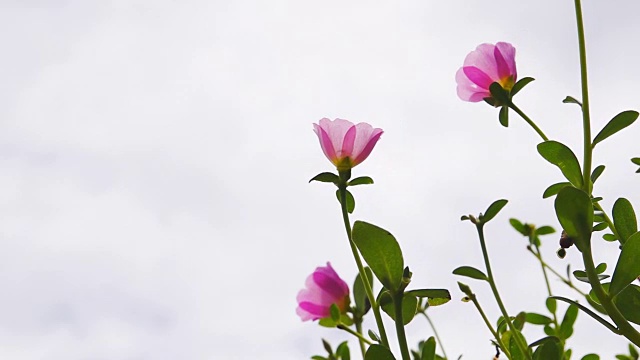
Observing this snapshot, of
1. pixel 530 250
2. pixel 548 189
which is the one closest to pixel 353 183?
pixel 548 189

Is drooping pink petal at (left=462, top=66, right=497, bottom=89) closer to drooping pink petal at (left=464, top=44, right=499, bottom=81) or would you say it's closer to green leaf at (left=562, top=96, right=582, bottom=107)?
drooping pink petal at (left=464, top=44, right=499, bottom=81)

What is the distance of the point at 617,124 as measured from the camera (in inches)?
23.5

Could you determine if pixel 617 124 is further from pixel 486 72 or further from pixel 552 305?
pixel 552 305

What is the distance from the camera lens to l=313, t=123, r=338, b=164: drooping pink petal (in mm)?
746

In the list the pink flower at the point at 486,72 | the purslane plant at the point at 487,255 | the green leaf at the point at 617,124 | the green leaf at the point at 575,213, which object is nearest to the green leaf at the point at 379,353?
the purslane plant at the point at 487,255

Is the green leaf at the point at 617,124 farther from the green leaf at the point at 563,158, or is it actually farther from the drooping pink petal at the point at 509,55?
the drooping pink petal at the point at 509,55

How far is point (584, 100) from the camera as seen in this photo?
560 mm

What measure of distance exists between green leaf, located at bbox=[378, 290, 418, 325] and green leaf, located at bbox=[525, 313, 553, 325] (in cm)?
35

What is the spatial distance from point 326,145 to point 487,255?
0.21 metres

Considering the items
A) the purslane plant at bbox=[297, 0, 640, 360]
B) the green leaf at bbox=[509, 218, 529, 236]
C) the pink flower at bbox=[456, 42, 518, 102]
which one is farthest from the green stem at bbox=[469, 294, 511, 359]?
the green leaf at bbox=[509, 218, 529, 236]

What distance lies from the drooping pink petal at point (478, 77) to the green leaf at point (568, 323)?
282 millimetres

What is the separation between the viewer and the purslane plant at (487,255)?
1.64ft

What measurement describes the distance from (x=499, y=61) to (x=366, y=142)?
184 millimetres

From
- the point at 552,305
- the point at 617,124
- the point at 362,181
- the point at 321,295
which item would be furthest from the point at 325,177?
the point at 552,305
